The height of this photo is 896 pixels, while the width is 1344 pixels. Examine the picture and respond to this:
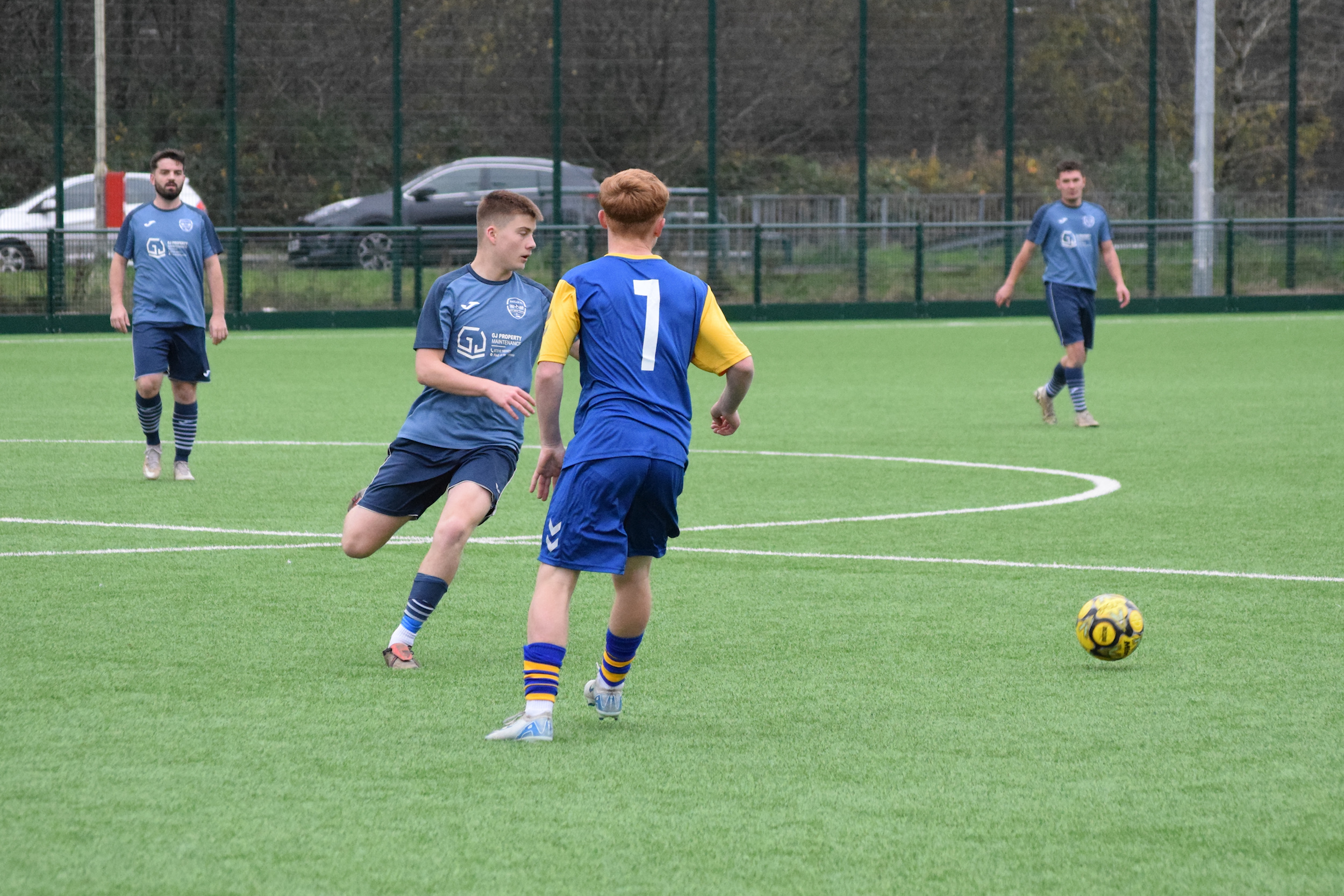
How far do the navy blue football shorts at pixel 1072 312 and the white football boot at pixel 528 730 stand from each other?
395 inches

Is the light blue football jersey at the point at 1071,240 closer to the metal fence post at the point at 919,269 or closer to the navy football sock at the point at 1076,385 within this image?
the navy football sock at the point at 1076,385

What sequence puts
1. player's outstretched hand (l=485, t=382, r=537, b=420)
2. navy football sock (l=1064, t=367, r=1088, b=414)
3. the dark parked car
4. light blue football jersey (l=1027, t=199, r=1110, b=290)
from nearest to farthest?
player's outstretched hand (l=485, t=382, r=537, b=420), navy football sock (l=1064, t=367, r=1088, b=414), light blue football jersey (l=1027, t=199, r=1110, b=290), the dark parked car

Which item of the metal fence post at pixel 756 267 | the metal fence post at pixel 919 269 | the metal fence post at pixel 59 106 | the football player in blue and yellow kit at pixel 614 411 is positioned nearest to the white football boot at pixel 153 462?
the football player in blue and yellow kit at pixel 614 411

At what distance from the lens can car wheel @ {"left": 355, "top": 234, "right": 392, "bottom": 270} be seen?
89.1 ft

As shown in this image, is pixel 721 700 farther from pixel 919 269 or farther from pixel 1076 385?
pixel 919 269

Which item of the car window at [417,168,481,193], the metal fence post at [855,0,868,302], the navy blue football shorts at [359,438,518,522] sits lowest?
the navy blue football shorts at [359,438,518,522]

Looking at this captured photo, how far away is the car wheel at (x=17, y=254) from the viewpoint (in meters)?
25.4

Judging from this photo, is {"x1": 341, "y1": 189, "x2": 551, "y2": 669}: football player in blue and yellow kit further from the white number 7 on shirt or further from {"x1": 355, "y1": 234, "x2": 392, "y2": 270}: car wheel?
{"x1": 355, "y1": 234, "x2": 392, "y2": 270}: car wheel

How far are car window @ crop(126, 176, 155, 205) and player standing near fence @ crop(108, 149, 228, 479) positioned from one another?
17.4m

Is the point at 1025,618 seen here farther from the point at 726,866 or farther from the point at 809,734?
the point at 726,866

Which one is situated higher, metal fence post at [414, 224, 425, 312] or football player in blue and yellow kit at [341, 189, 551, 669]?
metal fence post at [414, 224, 425, 312]

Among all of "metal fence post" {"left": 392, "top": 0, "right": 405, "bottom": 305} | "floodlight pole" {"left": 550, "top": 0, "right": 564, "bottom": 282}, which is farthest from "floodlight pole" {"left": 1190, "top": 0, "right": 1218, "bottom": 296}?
"metal fence post" {"left": 392, "top": 0, "right": 405, "bottom": 305}

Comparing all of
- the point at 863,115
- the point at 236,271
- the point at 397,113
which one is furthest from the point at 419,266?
the point at 863,115

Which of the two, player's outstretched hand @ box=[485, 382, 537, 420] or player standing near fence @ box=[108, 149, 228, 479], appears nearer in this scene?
player's outstretched hand @ box=[485, 382, 537, 420]
